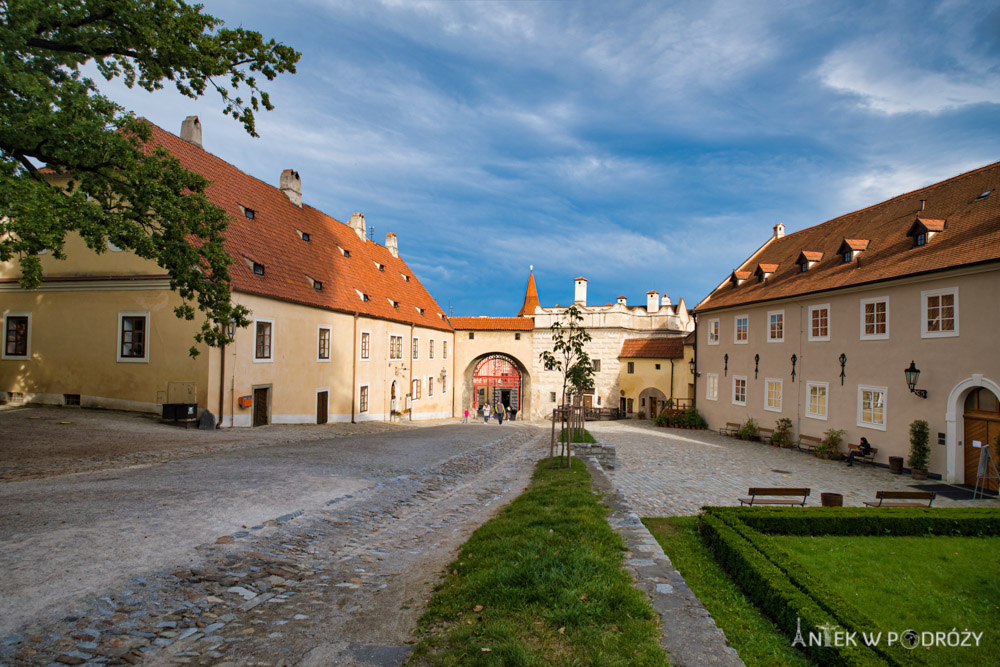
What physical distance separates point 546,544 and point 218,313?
8.87m

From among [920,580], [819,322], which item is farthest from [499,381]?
[920,580]

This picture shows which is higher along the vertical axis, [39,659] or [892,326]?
[892,326]

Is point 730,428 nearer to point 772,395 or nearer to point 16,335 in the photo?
point 772,395

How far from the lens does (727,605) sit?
5695mm

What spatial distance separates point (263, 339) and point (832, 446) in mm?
21148

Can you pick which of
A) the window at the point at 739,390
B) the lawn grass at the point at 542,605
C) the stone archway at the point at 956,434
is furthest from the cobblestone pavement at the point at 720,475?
the lawn grass at the point at 542,605

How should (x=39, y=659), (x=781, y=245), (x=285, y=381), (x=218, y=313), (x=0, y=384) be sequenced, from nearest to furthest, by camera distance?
(x=39, y=659), (x=218, y=313), (x=0, y=384), (x=285, y=381), (x=781, y=245)

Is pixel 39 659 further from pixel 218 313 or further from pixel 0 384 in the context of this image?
pixel 0 384

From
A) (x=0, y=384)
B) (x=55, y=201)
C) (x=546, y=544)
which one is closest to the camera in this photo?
(x=546, y=544)

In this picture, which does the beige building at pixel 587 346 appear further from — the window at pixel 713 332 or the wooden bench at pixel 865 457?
the wooden bench at pixel 865 457

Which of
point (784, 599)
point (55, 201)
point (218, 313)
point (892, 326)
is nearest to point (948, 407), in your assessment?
point (892, 326)

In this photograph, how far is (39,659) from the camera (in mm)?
4281

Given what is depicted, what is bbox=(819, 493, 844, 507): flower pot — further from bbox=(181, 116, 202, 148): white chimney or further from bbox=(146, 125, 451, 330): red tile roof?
bbox=(181, 116, 202, 148): white chimney

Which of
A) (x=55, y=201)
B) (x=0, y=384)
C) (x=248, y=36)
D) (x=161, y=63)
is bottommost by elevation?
(x=0, y=384)
